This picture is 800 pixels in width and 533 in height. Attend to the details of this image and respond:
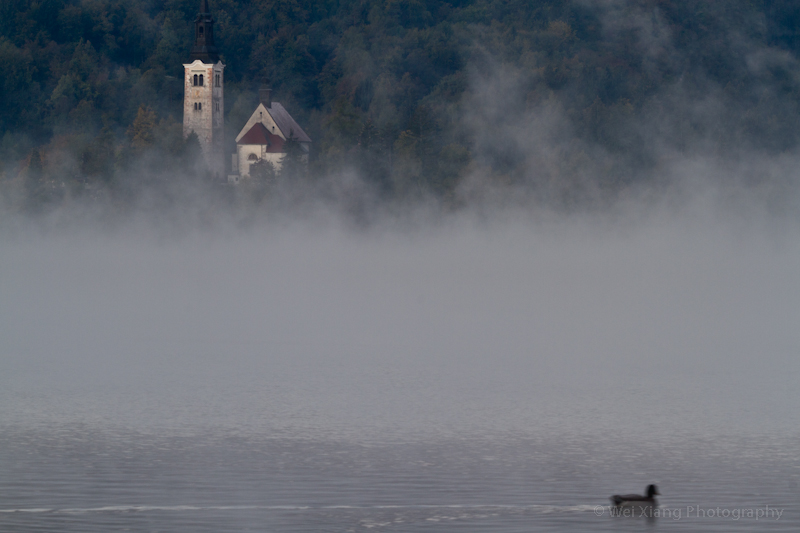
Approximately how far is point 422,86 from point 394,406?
99992mm

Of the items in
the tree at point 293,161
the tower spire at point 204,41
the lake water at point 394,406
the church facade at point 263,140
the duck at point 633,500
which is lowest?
the duck at point 633,500

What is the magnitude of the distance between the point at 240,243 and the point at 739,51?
57.6 meters

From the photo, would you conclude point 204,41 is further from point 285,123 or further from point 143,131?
point 143,131

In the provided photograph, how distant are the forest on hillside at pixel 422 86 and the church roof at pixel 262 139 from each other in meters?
2.83

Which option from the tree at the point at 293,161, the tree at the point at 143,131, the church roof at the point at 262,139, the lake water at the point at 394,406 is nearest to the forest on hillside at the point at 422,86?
the tree at the point at 143,131

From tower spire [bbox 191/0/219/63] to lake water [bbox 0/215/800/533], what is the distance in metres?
50.2

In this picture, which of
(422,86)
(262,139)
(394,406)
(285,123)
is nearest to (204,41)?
(285,123)

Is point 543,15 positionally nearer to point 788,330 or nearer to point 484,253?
point 484,253

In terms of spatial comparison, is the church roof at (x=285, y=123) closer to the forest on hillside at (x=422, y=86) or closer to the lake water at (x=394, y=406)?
the forest on hillside at (x=422, y=86)

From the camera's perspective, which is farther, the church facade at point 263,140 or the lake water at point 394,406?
the church facade at point 263,140

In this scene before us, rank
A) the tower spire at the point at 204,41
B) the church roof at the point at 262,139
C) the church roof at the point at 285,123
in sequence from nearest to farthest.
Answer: the church roof at the point at 262,139, the tower spire at the point at 204,41, the church roof at the point at 285,123

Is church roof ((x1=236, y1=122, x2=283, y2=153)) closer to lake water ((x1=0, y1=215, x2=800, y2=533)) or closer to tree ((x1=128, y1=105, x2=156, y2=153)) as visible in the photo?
tree ((x1=128, y1=105, x2=156, y2=153))

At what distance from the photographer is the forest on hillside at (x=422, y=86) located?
319 feet

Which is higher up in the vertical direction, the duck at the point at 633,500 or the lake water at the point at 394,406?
the lake water at the point at 394,406
